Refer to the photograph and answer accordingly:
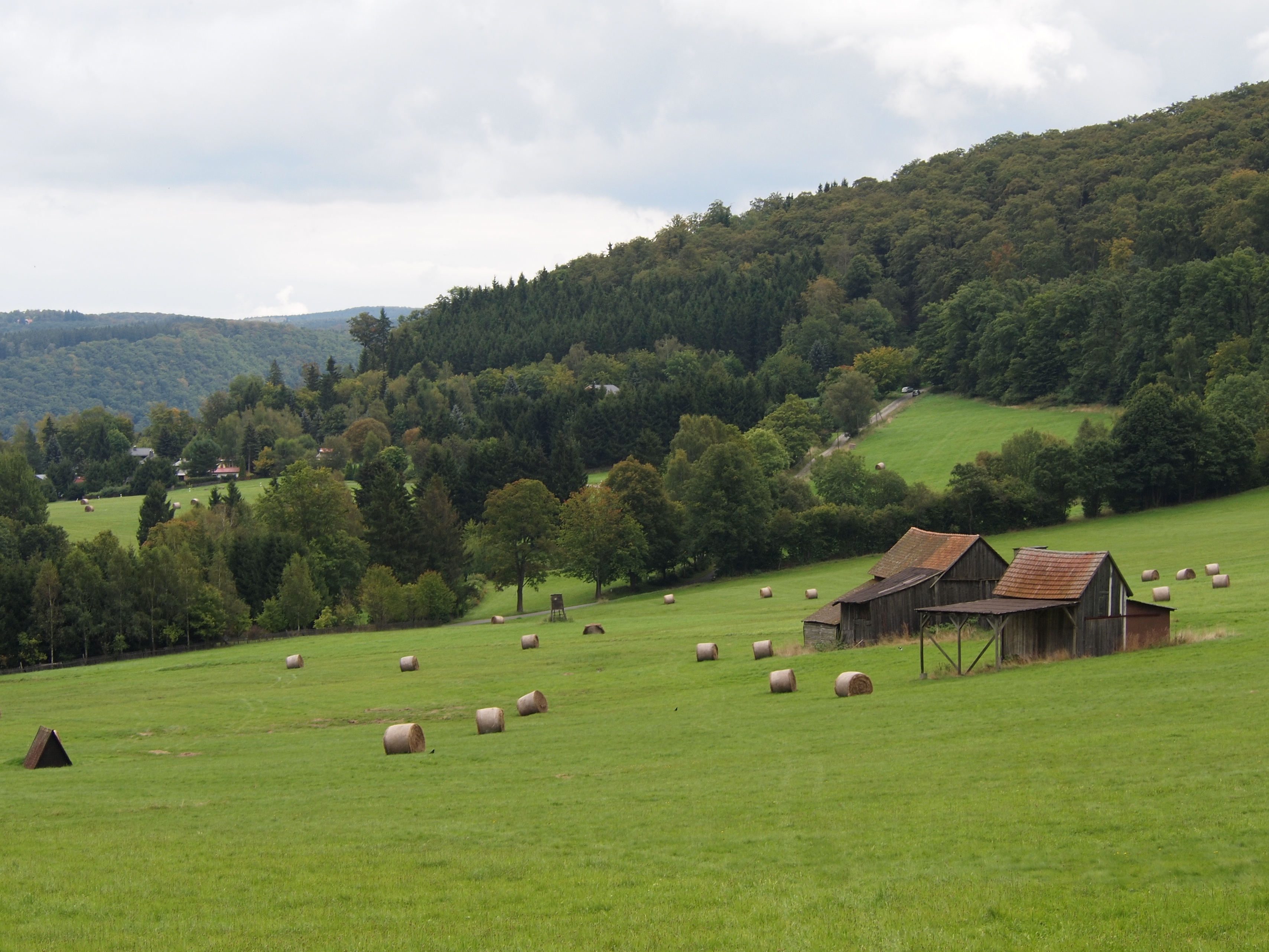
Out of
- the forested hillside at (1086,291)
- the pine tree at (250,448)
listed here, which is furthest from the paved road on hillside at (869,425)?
the pine tree at (250,448)

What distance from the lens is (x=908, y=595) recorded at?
43.9 m

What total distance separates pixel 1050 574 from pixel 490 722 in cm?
1729

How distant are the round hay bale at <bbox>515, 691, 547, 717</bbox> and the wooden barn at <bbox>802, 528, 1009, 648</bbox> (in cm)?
1403

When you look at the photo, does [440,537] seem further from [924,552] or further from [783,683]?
[783,683]

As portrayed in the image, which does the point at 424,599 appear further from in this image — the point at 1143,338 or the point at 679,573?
the point at 1143,338

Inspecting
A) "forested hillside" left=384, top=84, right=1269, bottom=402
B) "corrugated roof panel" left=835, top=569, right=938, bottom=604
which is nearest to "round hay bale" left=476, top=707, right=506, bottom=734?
"corrugated roof panel" left=835, top=569, right=938, bottom=604

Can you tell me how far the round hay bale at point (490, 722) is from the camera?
3042 centimetres

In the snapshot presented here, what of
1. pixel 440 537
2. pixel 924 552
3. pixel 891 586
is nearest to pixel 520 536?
pixel 440 537

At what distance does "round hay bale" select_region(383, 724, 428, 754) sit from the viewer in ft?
90.1

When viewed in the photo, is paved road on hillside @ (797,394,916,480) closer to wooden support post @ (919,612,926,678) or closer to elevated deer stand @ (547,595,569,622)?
elevated deer stand @ (547,595,569,622)

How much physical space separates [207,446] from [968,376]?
11367 cm

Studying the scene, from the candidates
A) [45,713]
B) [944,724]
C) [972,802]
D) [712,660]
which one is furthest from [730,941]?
[45,713]

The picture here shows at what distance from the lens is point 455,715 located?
34.9 m

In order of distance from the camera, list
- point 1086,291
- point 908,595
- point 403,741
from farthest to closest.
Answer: point 1086,291, point 908,595, point 403,741
